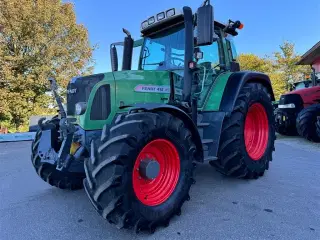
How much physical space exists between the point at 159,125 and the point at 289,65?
22.0 metres

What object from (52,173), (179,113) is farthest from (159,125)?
(52,173)

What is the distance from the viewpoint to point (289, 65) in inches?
823

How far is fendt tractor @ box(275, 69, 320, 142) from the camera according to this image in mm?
6480

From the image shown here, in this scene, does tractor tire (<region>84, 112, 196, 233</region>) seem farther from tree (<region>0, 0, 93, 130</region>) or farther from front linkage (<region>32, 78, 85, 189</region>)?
tree (<region>0, 0, 93, 130</region>)

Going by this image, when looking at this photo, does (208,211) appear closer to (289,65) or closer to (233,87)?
(233,87)

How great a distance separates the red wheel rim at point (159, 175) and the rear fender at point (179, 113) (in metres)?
0.29

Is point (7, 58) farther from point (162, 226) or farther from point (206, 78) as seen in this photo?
point (162, 226)

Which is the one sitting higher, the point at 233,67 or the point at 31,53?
the point at 31,53

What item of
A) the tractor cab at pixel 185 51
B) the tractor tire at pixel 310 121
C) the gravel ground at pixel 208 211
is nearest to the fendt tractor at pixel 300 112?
the tractor tire at pixel 310 121

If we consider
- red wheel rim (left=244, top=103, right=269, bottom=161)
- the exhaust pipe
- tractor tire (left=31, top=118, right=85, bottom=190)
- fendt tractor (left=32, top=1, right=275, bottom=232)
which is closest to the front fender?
fendt tractor (left=32, top=1, right=275, bottom=232)

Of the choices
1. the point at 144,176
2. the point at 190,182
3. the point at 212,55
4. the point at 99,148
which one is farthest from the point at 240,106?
the point at 99,148

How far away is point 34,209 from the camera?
274cm

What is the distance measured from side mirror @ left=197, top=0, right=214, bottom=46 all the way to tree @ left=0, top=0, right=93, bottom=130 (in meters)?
12.5

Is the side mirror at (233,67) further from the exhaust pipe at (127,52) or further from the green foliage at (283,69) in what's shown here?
the green foliage at (283,69)
